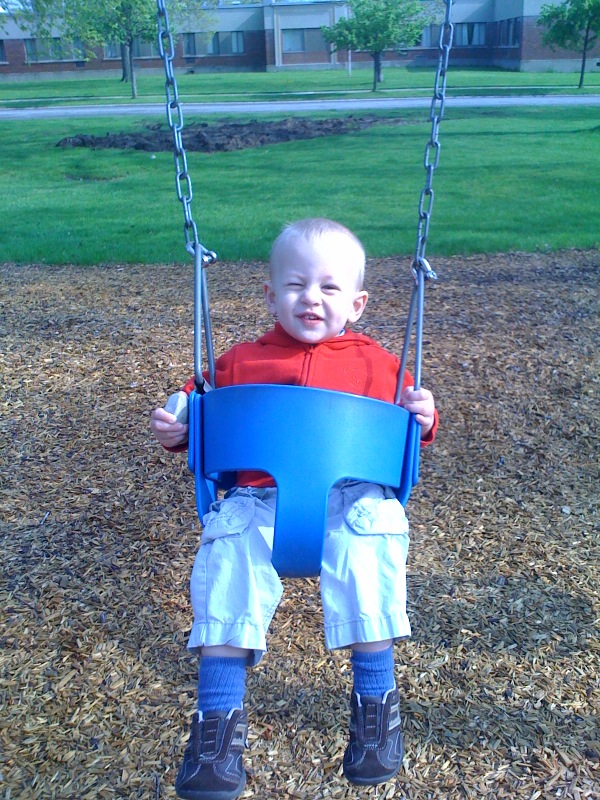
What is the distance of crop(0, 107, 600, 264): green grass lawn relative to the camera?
8.69 m

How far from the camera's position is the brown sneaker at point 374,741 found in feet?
6.82

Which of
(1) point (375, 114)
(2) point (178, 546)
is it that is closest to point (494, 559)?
(2) point (178, 546)

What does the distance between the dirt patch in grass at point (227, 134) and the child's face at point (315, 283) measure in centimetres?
1368

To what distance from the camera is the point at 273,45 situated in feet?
170

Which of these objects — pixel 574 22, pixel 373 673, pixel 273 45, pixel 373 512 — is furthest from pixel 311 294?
pixel 273 45

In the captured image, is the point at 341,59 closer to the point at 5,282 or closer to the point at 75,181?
the point at 75,181

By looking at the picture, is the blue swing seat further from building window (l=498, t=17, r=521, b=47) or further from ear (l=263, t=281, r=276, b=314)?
building window (l=498, t=17, r=521, b=47)

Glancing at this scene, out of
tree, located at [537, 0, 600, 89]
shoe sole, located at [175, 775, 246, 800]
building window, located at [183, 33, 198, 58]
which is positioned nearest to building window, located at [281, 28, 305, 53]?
building window, located at [183, 33, 198, 58]

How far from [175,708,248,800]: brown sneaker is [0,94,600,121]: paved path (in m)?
22.0

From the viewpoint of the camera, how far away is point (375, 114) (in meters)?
20.8

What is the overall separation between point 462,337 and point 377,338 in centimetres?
56

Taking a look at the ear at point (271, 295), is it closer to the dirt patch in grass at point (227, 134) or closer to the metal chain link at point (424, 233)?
the metal chain link at point (424, 233)

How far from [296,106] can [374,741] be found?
24434 millimetres

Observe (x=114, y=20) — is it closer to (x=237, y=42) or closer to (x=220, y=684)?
(x=237, y=42)
